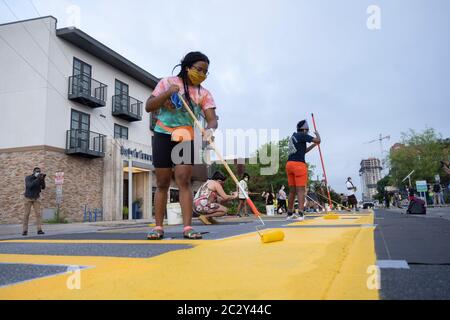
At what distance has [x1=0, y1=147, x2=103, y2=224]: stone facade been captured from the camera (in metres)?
15.1

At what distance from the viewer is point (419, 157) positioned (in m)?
40.4

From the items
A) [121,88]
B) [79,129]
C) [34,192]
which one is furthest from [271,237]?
[121,88]

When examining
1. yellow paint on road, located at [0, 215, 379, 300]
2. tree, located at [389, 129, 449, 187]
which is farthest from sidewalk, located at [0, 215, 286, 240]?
tree, located at [389, 129, 449, 187]

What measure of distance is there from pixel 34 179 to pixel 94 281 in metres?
7.51

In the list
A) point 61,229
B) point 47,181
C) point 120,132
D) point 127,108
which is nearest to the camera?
point 61,229

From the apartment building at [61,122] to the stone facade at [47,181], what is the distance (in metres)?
0.04

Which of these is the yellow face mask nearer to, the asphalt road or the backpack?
the asphalt road

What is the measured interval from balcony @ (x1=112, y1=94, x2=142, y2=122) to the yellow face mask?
16.9 metres

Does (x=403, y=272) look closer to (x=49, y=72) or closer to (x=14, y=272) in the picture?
(x=14, y=272)

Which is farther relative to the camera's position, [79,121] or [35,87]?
[79,121]

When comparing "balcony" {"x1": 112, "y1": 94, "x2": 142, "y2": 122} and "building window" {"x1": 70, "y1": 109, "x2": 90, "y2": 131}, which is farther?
"balcony" {"x1": 112, "y1": 94, "x2": 142, "y2": 122}

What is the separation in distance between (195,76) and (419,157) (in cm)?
4343

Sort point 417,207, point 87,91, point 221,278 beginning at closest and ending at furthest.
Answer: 1. point 221,278
2. point 417,207
3. point 87,91

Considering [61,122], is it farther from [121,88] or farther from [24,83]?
[121,88]
